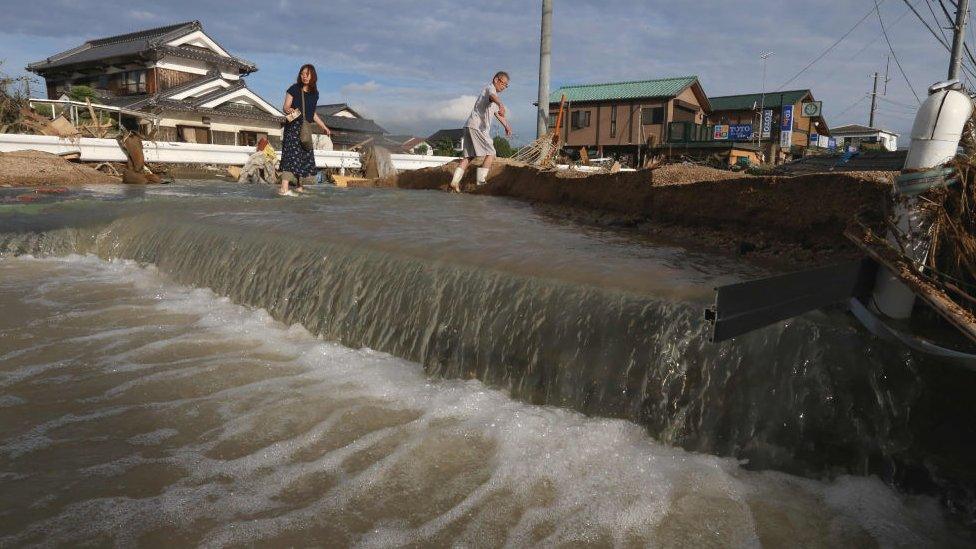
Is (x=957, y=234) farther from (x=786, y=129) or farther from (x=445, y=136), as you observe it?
(x=445, y=136)

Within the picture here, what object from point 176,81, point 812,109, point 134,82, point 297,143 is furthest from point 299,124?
point 812,109

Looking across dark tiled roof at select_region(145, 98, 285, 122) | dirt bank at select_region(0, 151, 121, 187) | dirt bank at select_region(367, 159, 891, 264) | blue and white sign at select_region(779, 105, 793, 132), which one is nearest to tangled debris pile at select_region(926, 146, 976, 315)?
dirt bank at select_region(367, 159, 891, 264)

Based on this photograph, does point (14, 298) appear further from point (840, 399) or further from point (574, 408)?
point (840, 399)

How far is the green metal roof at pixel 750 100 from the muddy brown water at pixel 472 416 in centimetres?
3686

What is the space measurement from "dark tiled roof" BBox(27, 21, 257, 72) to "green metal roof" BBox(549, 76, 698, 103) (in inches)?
739

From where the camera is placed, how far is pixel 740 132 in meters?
30.7

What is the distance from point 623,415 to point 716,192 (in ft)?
9.31

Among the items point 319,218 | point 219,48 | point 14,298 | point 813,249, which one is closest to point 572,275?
point 813,249

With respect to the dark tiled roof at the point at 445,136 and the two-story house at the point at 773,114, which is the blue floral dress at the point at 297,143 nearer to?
the two-story house at the point at 773,114

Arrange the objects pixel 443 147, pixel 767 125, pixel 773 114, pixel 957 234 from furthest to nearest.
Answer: pixel 443 147 → pixel 773 114 → pixel 767 125 → pixel 957 234

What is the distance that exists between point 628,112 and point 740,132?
7.59m

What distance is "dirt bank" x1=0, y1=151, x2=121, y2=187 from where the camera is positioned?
10.8 meters

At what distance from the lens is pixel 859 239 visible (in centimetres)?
249

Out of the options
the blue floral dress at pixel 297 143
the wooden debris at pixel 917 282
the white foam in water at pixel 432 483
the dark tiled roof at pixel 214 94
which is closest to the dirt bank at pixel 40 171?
the blue floral dress at pixel 297 143
